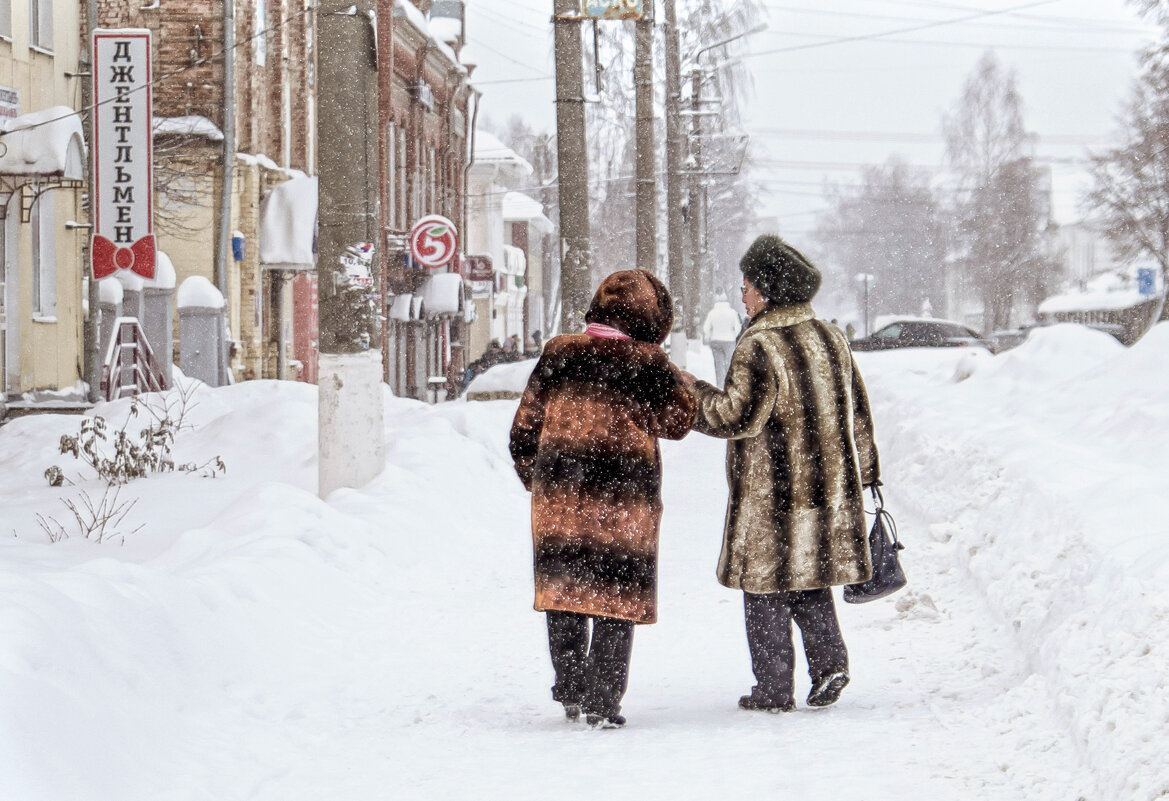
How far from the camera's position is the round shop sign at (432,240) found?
2805 cm

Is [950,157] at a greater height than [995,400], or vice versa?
[950,157]

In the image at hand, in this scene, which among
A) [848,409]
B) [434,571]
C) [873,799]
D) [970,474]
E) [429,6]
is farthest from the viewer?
[429,6]

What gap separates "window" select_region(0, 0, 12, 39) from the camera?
18938 mm

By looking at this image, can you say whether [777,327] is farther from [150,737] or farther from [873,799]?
[150,737]

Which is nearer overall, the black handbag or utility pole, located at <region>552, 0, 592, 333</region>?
the black handbag

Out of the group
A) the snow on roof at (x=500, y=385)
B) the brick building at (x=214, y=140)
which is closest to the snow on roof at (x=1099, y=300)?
the brick building at (x=214, y=140)

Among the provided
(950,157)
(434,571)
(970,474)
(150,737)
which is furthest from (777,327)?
(950,157)

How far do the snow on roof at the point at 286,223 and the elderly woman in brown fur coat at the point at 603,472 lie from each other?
2233cm

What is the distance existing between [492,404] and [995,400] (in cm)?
525

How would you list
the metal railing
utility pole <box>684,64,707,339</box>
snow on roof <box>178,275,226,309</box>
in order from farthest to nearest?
utility pole <box>684,64,707,339</box>, snow on roof <box>178,275,226,309</box>, the metal railing

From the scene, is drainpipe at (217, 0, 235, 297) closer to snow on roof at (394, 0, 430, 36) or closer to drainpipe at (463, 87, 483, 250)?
snow on roof at (394, 0, 430, 36)

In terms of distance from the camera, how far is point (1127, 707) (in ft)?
13.9

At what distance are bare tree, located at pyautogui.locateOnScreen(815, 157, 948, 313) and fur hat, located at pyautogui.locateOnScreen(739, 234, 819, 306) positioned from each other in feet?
283

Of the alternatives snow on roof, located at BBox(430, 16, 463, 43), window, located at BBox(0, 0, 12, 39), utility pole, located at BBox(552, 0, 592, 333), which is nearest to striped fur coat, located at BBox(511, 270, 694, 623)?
utility pole, located at BBox(552, 0, 592, 333)
